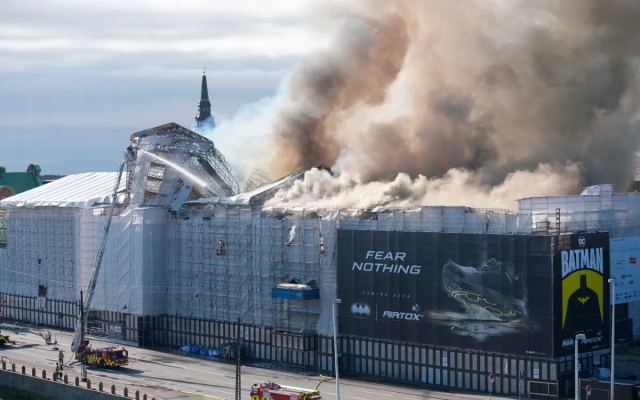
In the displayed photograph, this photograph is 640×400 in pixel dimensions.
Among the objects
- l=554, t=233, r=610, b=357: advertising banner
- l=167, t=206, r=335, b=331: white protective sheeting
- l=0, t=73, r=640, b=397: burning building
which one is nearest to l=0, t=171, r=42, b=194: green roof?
l=0, t=73, r=640, b=397: burning building

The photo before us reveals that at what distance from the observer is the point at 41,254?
113 meters

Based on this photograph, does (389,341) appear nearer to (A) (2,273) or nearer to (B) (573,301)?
(B) (573,301)

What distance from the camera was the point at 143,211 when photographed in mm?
97812

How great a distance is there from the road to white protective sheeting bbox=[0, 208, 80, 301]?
11.2 meters

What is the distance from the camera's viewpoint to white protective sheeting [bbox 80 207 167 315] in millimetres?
97812

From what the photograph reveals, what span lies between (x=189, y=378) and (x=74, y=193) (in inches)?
1386

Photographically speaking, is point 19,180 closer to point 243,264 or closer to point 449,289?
point 243,264

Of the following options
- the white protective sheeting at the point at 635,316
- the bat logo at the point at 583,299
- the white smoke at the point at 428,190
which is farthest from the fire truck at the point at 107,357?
the white protective sheeting at the point at 635,316

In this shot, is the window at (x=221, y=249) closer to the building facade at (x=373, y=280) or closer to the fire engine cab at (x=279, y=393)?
the building facade at (x=373, y=280)

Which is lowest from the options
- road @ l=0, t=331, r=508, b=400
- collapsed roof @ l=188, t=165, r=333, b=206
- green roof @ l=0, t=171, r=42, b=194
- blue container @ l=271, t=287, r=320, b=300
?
road @ l=0, t=331, r=508, b=400

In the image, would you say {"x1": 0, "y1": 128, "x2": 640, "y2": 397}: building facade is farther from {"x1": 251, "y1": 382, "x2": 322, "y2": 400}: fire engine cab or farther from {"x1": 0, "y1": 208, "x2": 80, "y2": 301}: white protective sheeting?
{"x1": 251, "y1": 382, "x2": 322, "y2": 400}: fire engine cab

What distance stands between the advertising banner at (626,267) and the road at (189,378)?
39.4ft

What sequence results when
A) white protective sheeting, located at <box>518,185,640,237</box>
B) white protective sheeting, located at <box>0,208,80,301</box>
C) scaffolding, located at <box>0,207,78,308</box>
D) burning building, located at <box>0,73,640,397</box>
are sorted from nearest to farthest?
burning building, located at <box>0,73,640,397</box> → white protective sheeting, located at <box>518,185,640,237</box> → white protective sheeting, located at <box>0,208,80,301</box> → scaffolding, located at <box>0,207,78,308</box>

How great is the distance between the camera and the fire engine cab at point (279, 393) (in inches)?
2741
